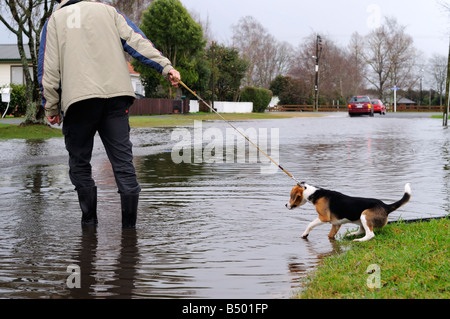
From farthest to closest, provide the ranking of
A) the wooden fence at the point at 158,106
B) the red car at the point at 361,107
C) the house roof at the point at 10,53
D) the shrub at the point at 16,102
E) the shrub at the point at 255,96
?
the shrub at the point at 255,96, the red car at the point at 361,107, the house roof at the point at 10,53, the wooden fence at the point at 158,106, the shrub at the point at 16,102

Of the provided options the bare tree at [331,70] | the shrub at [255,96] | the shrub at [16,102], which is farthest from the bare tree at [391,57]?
the shrub at [16,102]

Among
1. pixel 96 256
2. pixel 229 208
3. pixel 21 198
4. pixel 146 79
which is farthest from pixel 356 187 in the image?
pixel 146 79

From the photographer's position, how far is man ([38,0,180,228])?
5.82 metres

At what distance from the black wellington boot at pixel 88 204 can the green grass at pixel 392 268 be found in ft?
7.46

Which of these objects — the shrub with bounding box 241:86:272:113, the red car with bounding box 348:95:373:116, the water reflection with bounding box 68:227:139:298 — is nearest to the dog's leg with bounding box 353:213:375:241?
the water reflection with bounding box 68:227:139:298

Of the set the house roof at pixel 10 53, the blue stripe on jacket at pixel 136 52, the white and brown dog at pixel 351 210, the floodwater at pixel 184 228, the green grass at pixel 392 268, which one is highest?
the house roof at pixel 10 53

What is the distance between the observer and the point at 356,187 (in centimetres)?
940

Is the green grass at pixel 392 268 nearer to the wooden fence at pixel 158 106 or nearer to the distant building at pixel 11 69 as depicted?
the wooden fence at pixel 158 106

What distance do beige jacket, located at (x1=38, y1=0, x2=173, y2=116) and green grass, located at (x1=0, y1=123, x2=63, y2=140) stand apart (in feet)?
45.7

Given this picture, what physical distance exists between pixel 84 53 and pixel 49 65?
0.34 metres

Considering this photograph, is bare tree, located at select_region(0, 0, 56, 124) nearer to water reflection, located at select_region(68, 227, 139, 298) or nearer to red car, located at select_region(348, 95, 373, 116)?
water reflection, located at select_region(68, 227, 139, 298)

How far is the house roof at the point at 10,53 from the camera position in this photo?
164ft

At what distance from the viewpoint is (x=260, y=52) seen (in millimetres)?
100125
